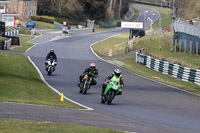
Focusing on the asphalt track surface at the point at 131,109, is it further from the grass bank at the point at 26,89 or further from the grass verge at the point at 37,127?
the grass verge at the point at 37,127

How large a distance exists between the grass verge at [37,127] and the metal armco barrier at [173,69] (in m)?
21.4

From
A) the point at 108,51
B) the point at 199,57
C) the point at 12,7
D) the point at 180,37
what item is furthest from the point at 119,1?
the point at 199,57

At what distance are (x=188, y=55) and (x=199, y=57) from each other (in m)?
2.33

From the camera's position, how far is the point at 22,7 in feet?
338

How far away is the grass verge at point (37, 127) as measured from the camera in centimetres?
1057

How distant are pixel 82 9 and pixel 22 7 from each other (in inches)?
827

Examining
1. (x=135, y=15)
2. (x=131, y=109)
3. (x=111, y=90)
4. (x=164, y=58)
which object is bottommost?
(x=131, y=109)

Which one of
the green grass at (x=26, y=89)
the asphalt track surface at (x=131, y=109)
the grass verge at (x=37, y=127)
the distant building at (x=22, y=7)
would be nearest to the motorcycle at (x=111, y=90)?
the asphalt track surface at (x=131, y=109)

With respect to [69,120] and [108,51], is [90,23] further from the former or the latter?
[69,120]

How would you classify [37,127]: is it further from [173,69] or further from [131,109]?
[173,69]

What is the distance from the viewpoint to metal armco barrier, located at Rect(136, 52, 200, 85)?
3281 cm

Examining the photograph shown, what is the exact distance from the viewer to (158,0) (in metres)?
186

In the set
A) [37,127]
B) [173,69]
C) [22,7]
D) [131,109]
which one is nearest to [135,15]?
[22,7]

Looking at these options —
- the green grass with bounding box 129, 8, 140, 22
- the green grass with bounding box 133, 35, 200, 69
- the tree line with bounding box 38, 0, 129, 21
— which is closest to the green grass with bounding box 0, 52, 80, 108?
the green grass with bounding box 133, 35, 200, 69
